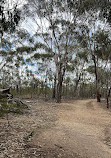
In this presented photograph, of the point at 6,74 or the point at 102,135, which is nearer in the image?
the point at 102,135

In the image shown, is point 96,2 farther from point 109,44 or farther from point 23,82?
point 23,82

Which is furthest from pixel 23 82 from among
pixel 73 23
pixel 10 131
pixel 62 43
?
pixel 10 131

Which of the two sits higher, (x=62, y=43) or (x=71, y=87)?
(x=62, y=43)

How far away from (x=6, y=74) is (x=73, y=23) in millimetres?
20737

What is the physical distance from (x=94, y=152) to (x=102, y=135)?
65.5 inches

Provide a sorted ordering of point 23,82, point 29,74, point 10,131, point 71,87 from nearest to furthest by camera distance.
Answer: point 10,131, point 29,74, point 23,82, point 71,87

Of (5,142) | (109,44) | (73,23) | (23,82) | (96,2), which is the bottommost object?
(5,142)

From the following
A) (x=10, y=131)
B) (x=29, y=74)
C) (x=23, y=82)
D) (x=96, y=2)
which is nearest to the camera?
(x=10, y=131)

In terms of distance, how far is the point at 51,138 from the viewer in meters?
3.80

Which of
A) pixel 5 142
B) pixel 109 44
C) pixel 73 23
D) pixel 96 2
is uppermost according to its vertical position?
pixel 96 2

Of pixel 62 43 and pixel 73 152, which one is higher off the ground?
pixel 62 43

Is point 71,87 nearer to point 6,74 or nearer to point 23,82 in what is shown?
point 23,82

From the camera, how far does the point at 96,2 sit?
12602mm

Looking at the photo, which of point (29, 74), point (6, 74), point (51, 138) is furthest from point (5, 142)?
point (6, 74)
